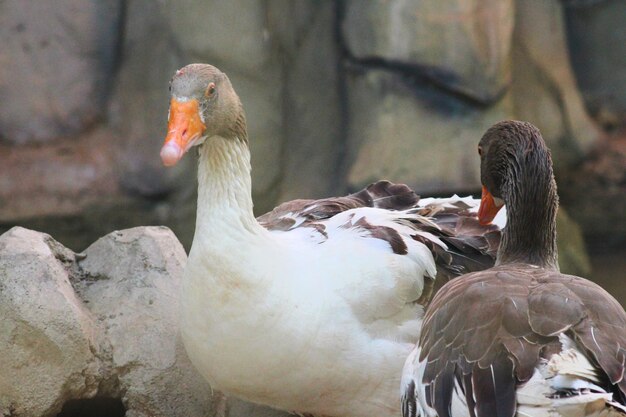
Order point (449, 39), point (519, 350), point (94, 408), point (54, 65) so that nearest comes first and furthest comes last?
point (519, 350), point (94, 408), point (449, 39), point (54, 65)

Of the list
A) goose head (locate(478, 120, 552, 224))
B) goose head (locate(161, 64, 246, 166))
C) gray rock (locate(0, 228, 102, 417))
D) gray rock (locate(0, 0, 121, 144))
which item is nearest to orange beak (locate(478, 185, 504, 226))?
goose head (locate(478, 120, 552, 224))

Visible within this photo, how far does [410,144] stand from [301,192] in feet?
3.18

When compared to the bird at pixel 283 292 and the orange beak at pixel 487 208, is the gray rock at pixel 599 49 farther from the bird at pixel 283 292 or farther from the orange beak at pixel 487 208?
the bird at pixel 283 292

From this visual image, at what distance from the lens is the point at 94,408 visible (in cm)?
496

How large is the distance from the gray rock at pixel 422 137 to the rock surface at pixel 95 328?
2526 mm

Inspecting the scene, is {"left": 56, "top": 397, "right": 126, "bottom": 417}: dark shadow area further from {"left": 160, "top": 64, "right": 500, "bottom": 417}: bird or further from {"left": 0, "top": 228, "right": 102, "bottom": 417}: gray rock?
{"left": 160, "top": 64, "right": 500, "bottom": 417}: bird

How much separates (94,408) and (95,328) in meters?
0.41

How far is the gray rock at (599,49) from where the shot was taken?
319 inches

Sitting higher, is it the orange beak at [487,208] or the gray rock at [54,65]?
the gray rock at [54,65]

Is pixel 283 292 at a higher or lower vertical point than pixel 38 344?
higher

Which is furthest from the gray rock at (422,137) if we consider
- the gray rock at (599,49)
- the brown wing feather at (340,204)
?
the brown wing feather at (340,204)

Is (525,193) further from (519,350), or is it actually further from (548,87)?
(548,87)

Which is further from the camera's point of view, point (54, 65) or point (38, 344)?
point (54, 65)

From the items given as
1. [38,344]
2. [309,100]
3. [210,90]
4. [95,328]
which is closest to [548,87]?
[309,100]
